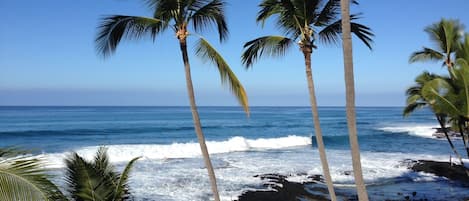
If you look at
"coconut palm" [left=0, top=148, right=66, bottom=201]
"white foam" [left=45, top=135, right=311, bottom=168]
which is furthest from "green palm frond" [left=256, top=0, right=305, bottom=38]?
"white foam" [left=45, top=135, right=311, bottom=168]

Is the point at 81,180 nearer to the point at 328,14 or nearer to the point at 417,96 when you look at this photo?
the point at 328,14

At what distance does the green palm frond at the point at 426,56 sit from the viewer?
1545 cm

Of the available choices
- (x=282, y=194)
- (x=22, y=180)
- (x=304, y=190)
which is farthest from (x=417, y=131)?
(x=22, y=180)

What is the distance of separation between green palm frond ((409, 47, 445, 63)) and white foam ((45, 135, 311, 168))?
17.8 metres

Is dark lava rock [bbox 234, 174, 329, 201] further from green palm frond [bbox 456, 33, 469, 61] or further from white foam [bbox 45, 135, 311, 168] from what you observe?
white foam [bbox 45, 135, 311, 168]

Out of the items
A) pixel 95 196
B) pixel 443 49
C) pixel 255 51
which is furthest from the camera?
pixel 443 49

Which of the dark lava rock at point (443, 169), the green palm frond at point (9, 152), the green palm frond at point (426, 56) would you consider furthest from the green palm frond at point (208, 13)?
the dark lava rock at point (443, 169)

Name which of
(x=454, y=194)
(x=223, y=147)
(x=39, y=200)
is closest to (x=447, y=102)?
(x=454, y=194)

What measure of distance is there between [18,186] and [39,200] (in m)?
0.20

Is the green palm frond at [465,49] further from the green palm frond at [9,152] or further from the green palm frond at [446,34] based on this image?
the green palm frond at [9,152]

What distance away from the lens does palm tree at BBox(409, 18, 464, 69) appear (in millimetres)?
14766

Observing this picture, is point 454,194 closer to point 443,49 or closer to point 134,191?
point 443,49

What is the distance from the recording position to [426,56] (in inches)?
630

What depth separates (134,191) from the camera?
56.4 ft
